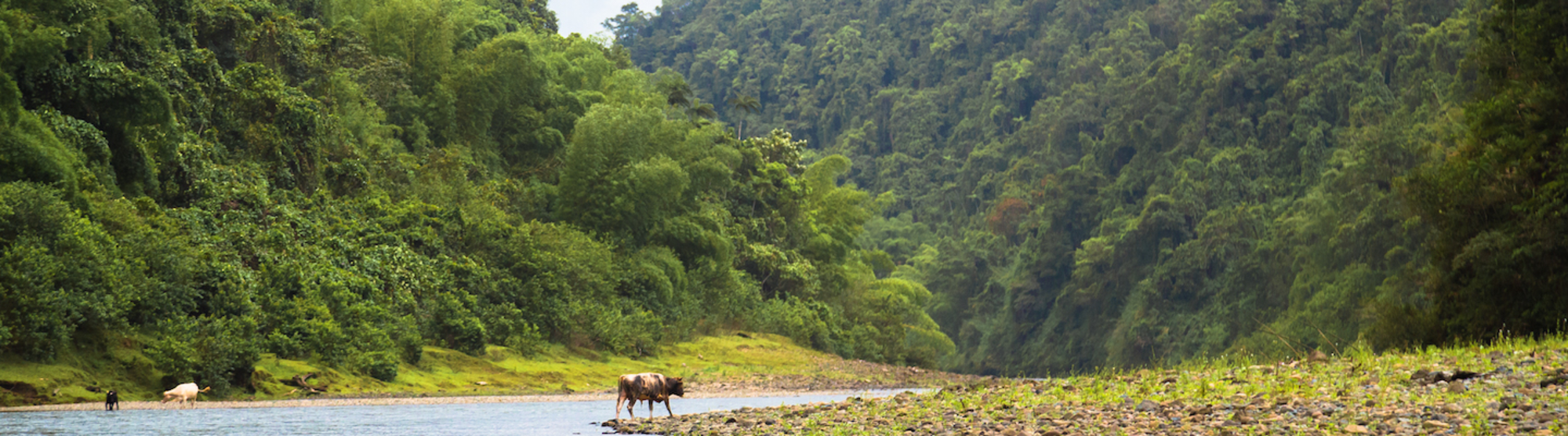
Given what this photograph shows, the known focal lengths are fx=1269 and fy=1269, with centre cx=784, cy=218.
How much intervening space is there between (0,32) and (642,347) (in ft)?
77.4

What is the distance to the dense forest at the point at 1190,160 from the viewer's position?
2186 centimetres

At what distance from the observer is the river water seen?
16.7 m

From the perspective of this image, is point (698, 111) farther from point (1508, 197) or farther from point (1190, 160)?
point (1508, 197)

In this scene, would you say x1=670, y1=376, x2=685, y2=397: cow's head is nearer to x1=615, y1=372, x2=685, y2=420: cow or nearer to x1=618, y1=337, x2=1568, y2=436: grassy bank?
x1=615, y1=372, x2=685, y2=420: cow

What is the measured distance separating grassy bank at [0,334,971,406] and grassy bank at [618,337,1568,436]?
10.3 meters

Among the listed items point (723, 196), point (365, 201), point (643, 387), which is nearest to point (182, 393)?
point (643, 387)

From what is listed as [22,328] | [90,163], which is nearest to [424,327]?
[90,163]

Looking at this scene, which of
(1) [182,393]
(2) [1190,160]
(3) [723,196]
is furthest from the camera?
(2) [1190,160]

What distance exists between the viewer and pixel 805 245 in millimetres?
64812

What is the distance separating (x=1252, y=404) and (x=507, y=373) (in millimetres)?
24132

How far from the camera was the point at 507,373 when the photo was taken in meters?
33.4

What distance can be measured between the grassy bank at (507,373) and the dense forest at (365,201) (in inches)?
14.7

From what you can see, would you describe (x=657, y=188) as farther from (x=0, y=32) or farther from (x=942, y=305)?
(x=942, y=305)

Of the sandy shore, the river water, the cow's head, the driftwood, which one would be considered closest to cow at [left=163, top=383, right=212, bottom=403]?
the sandy shore
